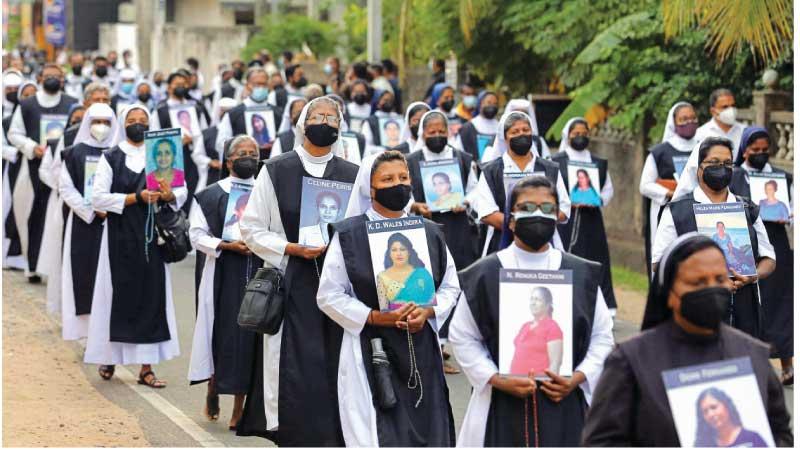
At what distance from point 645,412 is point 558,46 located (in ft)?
53.6

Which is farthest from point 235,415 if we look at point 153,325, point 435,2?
point 435,2

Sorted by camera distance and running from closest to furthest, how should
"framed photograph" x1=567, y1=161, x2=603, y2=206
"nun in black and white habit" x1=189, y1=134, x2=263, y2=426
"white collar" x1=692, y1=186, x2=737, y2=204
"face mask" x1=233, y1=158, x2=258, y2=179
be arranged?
1. "white collar" x1=692, y1=186, x2=737, y2=204
2. "nun in black and white habit" x1=189, y1=134, x2=263, y2=426
3. "face mask" x1=233, y1=158, x2=258, y2=179
4. "framed photograph" x1=567, y1=161, x2=603, y2=206

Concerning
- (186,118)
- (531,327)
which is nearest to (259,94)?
(186,118)

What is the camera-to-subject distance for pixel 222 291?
10773 millimetres

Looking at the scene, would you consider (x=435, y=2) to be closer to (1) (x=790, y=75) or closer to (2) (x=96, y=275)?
(1) (x=790, y=75)

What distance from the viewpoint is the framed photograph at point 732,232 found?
390 inches

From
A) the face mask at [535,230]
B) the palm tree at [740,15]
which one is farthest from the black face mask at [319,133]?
the palm tree at [740,15]

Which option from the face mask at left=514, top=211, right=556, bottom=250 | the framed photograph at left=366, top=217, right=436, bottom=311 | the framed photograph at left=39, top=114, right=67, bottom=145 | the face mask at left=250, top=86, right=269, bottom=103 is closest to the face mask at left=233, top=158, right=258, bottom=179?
the framed photograph at left=366, top=217, right=436, bottom=311

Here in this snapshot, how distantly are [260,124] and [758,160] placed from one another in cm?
703

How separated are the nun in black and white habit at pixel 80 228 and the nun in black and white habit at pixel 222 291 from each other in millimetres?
2205

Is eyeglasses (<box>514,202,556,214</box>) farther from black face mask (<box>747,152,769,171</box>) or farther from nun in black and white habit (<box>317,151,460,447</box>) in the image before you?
black face mask (<box>747,152,769,171</box>)

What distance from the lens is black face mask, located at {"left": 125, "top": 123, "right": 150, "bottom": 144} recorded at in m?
12.2

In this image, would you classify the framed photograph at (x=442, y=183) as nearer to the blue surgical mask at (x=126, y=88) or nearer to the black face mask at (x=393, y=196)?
the black face mask at (x=393, y=196)

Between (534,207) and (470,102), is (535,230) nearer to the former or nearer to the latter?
(534,207)
